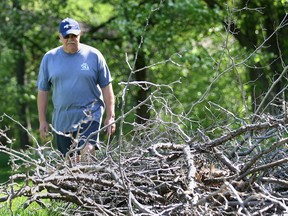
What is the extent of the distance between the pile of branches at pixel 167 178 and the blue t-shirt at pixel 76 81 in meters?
1.59

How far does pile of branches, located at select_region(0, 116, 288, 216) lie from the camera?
16.9ft

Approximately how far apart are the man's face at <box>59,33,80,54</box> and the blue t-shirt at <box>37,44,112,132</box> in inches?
1.8

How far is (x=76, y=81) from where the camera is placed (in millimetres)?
7668

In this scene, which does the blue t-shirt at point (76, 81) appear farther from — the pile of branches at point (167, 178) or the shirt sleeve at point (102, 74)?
the pile of branches at point (167, 178)

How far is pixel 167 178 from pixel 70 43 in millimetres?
2489

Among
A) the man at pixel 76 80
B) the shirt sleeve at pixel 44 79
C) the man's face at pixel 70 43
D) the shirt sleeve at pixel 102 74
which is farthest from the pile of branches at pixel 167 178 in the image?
the shirt sleeve at pixel 44 79

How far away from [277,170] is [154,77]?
17.8 metres

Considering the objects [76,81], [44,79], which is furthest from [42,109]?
[76,81]

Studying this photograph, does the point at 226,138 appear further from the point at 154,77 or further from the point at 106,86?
the point at 154,77

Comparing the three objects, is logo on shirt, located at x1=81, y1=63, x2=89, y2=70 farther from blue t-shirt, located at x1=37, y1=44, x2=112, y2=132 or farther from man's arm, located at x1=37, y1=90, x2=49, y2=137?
man's arm, located at x1=37, y1=90, x2=49, y2=137

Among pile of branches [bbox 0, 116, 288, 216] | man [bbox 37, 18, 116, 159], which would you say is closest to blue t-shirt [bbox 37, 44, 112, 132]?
man [bbox 37, 18, 116, 159]

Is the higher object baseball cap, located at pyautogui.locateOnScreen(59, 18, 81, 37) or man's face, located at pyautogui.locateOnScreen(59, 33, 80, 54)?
baseball cap, located at pyautogui.locateOnScreen(59, 18, 81, 37)

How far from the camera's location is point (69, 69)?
7664mm

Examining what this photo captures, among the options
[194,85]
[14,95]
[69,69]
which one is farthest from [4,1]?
[69,69]
